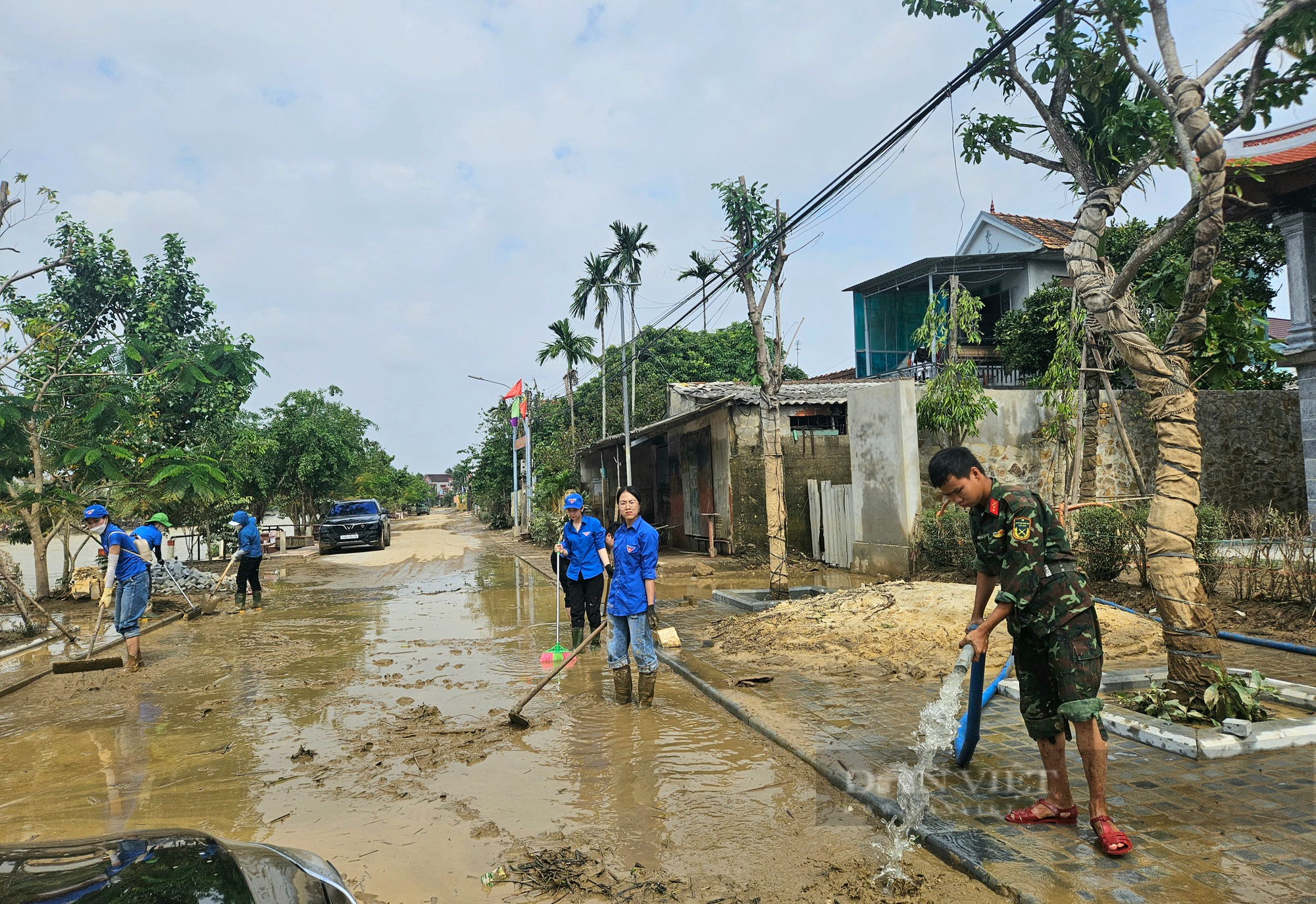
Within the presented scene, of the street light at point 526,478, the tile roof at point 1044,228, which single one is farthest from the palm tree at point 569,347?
the tile roof at point 1044,228

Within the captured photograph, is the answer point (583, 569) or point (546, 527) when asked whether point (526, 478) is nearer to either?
point (546, 527)

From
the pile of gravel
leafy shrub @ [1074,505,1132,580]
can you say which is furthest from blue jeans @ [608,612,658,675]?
the pile of gravel

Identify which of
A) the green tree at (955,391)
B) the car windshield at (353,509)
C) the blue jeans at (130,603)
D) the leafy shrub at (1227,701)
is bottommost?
the leafy shrub at (1227,701)

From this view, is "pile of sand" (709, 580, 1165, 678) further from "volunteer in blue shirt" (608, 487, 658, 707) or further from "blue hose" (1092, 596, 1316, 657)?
"volunteer in blue shirt" (608, 487, 658, 707)

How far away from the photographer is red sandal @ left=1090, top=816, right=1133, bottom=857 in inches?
138

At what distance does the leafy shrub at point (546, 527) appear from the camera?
2656 centimetres

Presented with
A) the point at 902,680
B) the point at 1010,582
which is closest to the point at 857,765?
the point at 1010,582

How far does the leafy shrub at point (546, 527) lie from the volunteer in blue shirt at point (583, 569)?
16.7 m

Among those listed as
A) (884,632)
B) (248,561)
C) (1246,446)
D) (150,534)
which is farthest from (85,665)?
(1246,446)

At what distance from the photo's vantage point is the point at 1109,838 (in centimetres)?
353

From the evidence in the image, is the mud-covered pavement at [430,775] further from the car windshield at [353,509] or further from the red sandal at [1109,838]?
the car windshield at [353,509]

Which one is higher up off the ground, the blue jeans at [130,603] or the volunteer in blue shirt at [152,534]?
the volunteer in blue shirt at [152,534]

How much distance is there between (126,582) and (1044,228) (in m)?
25.1

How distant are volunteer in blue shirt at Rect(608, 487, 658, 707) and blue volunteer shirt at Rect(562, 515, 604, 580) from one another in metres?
1.86
